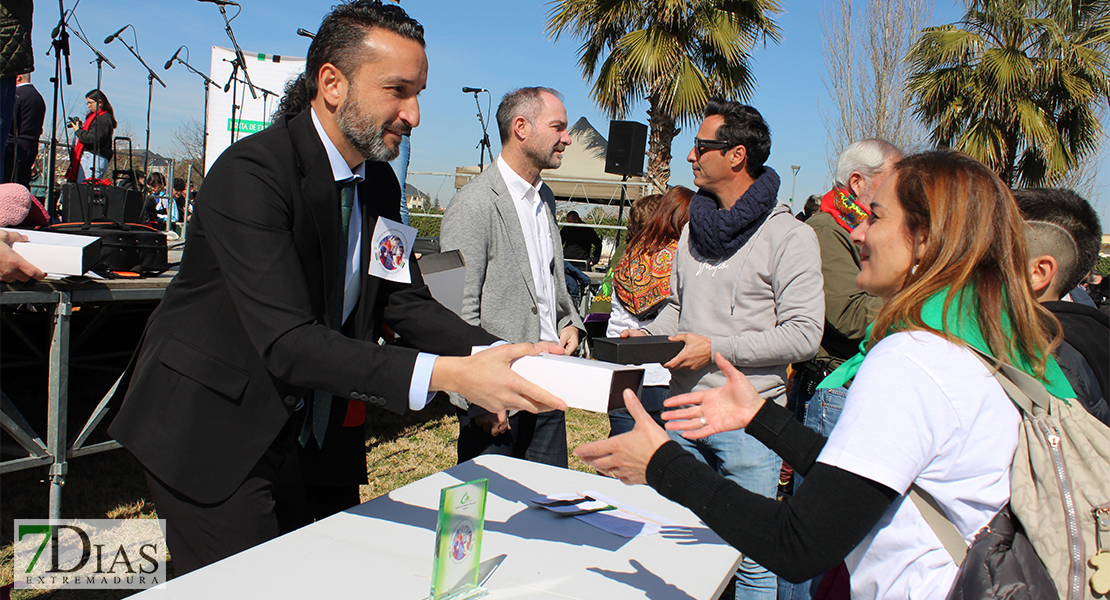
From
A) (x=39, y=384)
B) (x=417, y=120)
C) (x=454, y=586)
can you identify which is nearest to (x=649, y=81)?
(x=39, y=384)

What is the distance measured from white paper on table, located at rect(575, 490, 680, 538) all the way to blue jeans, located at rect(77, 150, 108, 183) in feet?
24.8

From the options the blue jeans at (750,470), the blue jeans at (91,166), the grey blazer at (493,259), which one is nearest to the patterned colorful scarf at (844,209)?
the blue jeans at (750,470)

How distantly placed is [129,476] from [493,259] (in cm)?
297

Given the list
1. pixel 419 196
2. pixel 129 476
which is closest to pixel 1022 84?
pixel 129 476

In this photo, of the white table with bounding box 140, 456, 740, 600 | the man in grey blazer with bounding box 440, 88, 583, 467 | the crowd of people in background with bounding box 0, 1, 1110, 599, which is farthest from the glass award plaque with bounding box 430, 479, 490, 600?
the man in grey blazer with bounding box 440, 88, 583, 467

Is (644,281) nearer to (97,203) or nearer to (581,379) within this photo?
(581,379)

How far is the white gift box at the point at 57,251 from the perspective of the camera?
273 cm

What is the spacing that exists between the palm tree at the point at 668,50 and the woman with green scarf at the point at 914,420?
9596 millimetres

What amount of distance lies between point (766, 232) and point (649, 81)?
871 centimetres

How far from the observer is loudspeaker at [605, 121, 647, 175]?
8305 millimetres

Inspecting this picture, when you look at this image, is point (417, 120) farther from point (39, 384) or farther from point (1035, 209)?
point (39, 384)

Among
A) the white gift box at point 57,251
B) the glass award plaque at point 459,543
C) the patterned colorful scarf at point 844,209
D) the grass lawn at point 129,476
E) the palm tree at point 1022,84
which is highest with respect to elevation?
the palm tree at point 1022,84

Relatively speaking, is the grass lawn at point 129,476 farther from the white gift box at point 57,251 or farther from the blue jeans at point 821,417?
the blue jeans at point 821,417

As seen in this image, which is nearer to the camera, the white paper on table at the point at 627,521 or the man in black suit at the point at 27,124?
the white paper on table at the point at 627,521
